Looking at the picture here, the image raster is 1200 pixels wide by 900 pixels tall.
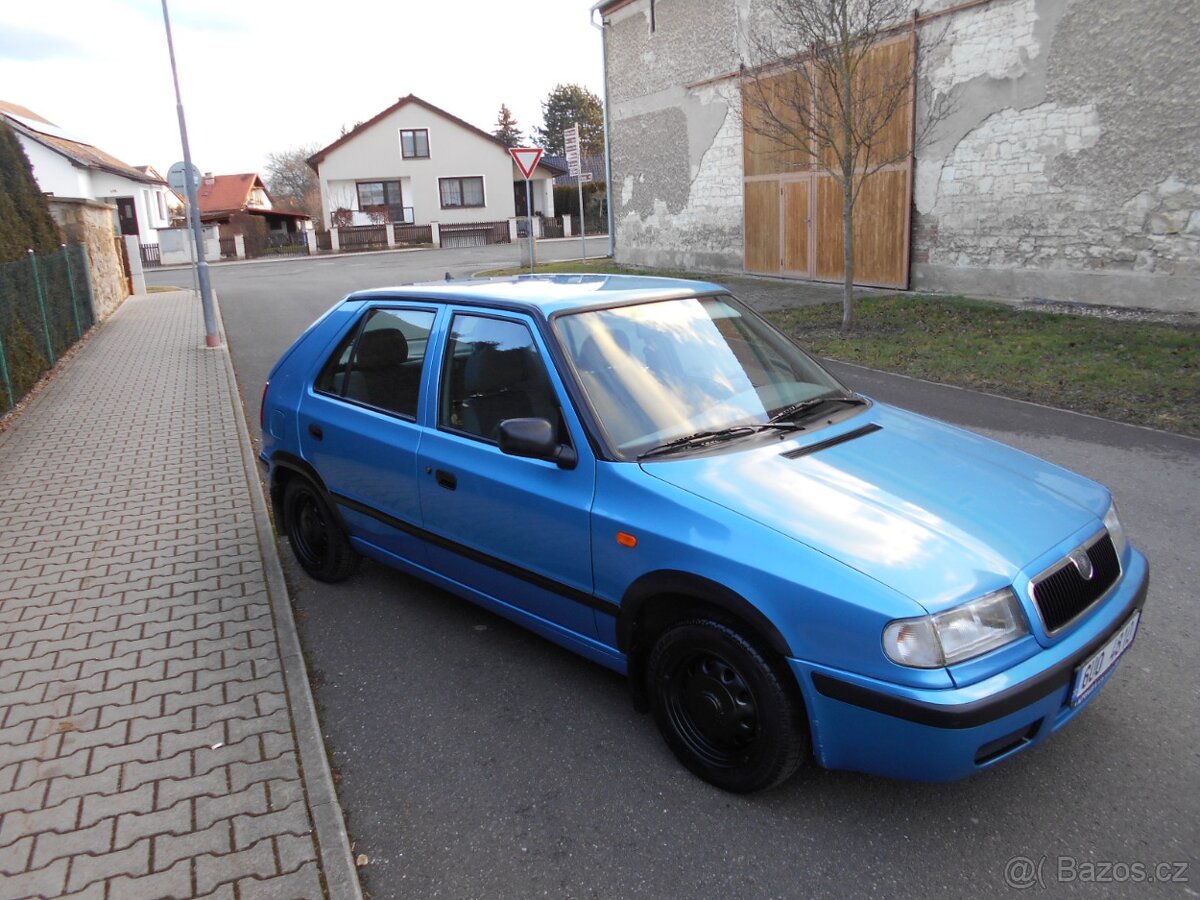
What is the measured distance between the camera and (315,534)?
5188mm

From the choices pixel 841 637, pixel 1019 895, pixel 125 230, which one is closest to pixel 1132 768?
pixel 1019 895

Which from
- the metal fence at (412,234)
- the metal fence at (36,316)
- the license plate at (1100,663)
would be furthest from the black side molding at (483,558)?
the metal fence at (412,234)

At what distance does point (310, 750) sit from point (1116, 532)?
3134 millimetres

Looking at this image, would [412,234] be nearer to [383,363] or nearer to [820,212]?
[820,212]

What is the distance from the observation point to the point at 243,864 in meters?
2.84

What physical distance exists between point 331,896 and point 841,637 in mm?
1714

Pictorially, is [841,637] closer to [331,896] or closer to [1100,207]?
[331,896]

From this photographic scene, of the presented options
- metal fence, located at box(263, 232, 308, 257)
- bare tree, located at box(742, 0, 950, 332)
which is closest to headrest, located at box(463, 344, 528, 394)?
bare tree, located at box(742, 0, 950, 332)

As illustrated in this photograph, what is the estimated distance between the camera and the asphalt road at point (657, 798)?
2.71 meters

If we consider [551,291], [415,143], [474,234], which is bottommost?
[551,291]

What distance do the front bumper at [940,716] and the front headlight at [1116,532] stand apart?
1.61 feet

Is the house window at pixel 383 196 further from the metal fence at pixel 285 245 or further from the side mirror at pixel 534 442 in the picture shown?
the side mirror at pixel 534 442

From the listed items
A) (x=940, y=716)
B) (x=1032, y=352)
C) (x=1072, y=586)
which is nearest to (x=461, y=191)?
(x=1032, y=352)

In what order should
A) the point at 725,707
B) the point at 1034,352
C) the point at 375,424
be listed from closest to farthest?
the point at 725,707 < the point at 375,424 < the point at 1034,352
